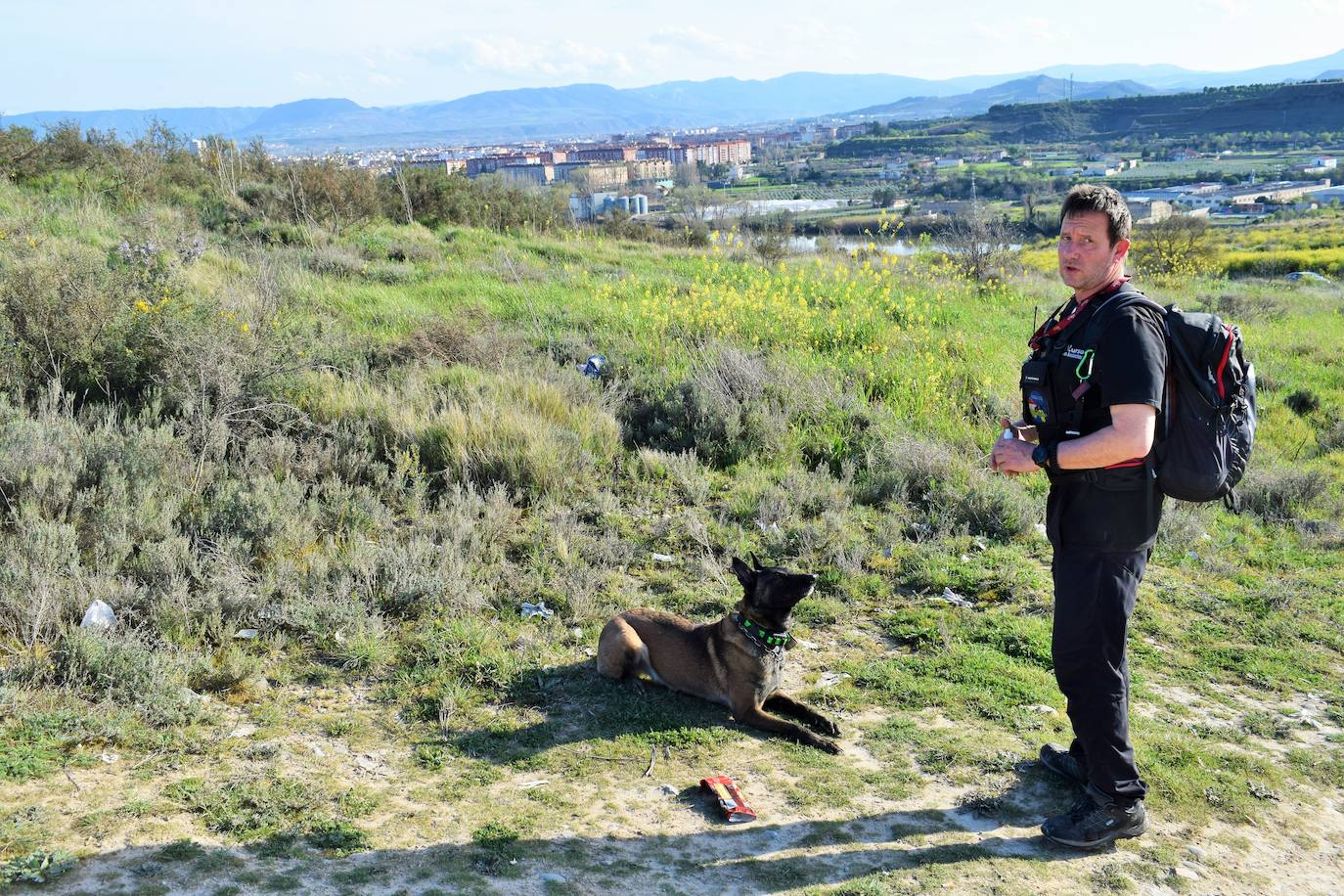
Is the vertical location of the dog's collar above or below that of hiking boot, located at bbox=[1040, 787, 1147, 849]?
above

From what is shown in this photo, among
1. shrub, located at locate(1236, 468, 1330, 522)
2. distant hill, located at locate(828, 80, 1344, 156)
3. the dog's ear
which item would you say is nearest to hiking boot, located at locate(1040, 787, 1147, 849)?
the dog's ear

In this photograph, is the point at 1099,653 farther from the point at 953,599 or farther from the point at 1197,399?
the point at 953,599

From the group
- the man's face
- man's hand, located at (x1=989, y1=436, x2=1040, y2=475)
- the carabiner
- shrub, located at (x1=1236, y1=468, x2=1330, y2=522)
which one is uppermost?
the man's face

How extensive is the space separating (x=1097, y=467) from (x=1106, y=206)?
913mm

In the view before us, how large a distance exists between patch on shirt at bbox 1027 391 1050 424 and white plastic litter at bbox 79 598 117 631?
4.42m

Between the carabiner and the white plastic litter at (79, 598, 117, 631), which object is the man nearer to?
the carabiner

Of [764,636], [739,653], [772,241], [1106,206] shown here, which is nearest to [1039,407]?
[1106,206]

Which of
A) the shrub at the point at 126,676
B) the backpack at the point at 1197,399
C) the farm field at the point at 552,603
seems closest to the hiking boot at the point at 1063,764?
the farm field at the point at 552,603

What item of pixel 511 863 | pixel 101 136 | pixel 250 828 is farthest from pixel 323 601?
pixel 101 136

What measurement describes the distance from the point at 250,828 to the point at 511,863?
978 mm

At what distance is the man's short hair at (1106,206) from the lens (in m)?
3.10

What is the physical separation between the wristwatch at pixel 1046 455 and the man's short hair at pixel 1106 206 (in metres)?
0.77

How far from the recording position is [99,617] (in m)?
4.49

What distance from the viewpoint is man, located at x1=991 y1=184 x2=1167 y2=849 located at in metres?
2.98
